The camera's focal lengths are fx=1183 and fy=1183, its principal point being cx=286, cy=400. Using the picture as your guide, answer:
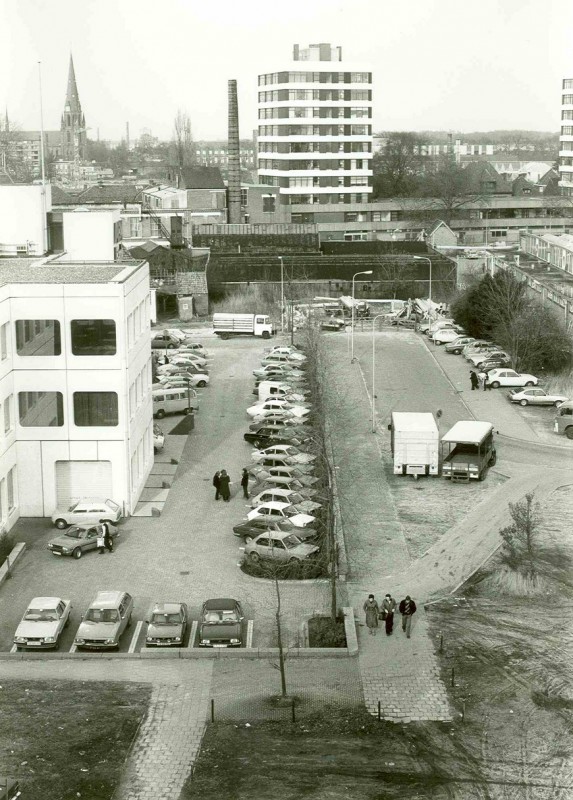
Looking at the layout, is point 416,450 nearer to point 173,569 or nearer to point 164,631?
point 173,569

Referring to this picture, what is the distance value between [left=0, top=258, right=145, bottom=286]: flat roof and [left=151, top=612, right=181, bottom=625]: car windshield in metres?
7.70

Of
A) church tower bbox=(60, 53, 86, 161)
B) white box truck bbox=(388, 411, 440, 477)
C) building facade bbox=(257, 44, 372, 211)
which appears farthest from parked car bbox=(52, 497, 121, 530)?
church tower bbox=(60, 53, 86, 161)

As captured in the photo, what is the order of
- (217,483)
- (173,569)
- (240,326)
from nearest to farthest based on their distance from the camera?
(173,569), (217,483), (240,326)

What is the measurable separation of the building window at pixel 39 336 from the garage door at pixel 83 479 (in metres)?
2.13

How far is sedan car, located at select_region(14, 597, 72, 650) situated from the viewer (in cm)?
1609

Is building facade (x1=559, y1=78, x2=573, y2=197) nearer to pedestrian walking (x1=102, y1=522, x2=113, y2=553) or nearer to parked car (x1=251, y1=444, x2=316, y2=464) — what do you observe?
parked car (x1=251, y1=444, x2=316, y2=464)

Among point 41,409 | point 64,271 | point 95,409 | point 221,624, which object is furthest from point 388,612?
point 64,271

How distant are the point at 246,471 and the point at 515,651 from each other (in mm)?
8686

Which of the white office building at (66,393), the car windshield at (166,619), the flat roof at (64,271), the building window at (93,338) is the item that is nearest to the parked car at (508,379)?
the flat roof at (64,271)

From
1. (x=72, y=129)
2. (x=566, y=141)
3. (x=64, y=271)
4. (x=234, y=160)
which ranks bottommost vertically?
(x=64, y=271)

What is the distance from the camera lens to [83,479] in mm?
22125

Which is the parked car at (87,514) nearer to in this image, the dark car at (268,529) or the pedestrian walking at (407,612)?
the dark car at (268,529)

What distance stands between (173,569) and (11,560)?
2.66 metres

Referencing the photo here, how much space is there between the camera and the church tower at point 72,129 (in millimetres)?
92600
